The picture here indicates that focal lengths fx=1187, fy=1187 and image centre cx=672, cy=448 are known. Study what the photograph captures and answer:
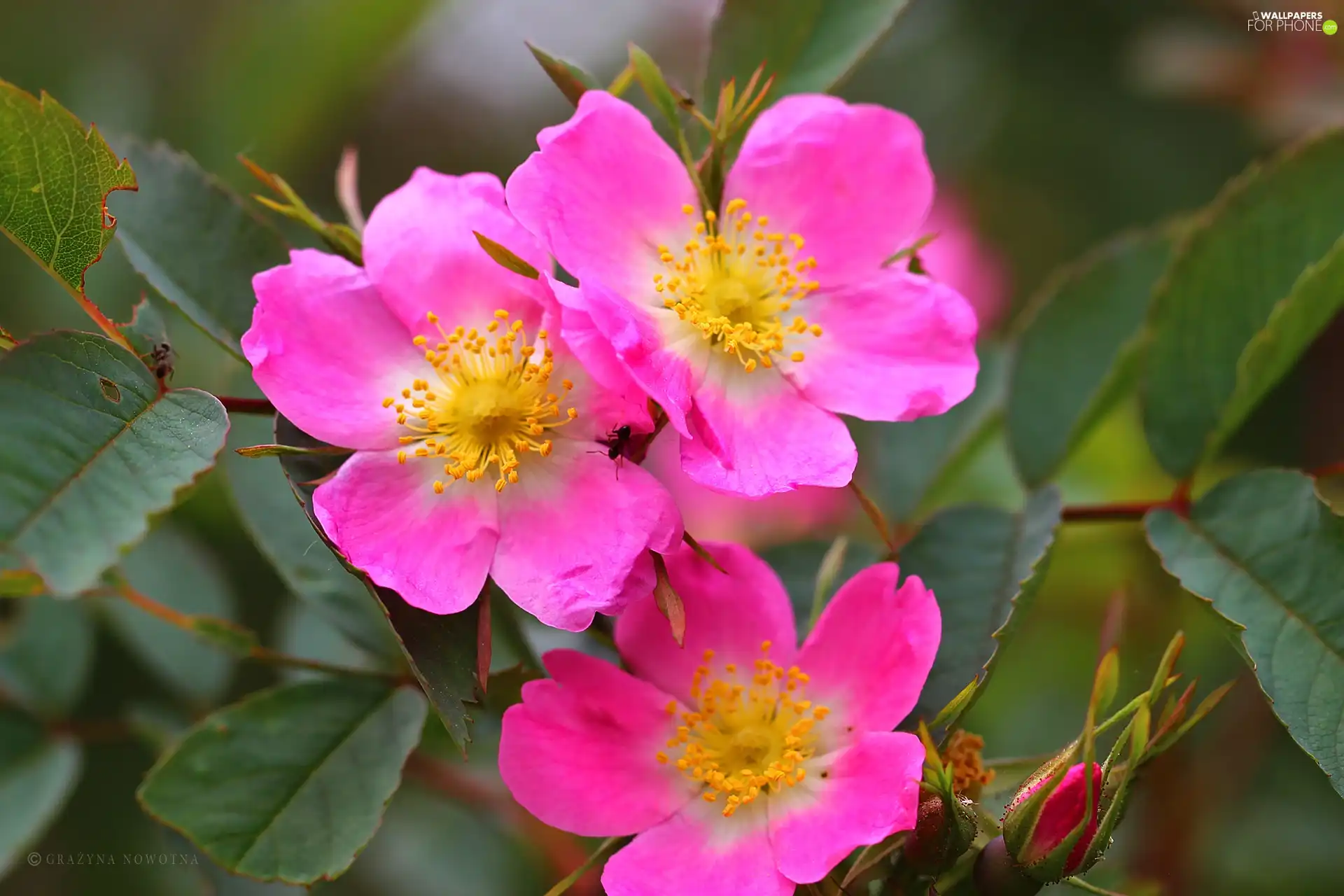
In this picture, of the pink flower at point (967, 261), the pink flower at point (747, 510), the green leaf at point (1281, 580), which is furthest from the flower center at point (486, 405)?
the pink flower at point (967, 261)

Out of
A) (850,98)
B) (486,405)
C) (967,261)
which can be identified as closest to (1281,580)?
(486,405)

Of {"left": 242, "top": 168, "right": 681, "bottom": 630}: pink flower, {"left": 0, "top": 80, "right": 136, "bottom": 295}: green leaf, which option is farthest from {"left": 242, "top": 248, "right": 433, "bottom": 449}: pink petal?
{"left": 0, "top": 80, "right": 136, "bottom": 295}: green leaf

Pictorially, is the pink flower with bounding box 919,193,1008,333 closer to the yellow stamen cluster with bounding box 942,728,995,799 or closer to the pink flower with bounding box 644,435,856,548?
the pink flower with bounding box 644,435,856,548

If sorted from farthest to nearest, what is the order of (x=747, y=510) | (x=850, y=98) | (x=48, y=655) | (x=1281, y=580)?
(x=850, y=98) < (x=747, y=510) < (x=48, y=655) < (x=1281, y=580)

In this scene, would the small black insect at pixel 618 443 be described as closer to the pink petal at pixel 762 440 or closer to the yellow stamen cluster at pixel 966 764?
the pink petal at pixel 762 440

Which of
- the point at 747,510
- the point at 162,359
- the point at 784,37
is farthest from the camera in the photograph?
the point at 747,510

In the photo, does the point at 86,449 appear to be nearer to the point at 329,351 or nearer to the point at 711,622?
the point at 329,351

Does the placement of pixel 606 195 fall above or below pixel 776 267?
above
